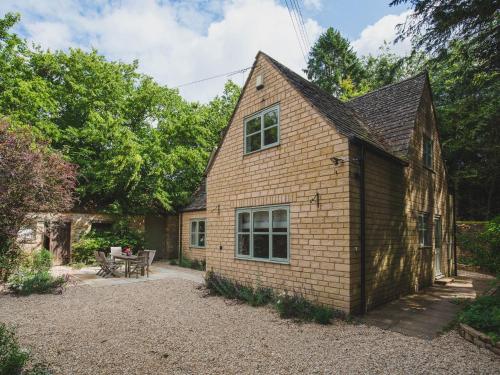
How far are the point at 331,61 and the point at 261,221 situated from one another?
Answer: 3317cm

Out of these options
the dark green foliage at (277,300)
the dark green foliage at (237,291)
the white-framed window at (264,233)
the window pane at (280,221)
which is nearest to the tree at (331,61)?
the white-framed window at (264,233)

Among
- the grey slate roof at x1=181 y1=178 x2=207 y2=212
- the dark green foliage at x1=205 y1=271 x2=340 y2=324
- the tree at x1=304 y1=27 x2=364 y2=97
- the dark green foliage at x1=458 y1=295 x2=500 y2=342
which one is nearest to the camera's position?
the dark green foliage at x1=458 y1=295 x2=500 y2=342

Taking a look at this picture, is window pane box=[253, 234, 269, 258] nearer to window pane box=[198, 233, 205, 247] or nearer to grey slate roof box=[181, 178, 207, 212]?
grey slate roof box=[181, 178, 207, 212]

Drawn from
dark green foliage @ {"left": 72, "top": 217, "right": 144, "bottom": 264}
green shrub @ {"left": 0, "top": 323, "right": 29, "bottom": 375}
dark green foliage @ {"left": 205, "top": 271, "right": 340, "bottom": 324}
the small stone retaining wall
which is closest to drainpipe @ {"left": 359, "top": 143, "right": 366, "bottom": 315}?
dark green foliage @ {"left": 205, "top": 271, "right": 340, "bottom": 324}

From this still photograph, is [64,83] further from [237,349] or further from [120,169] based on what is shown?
[237,349]

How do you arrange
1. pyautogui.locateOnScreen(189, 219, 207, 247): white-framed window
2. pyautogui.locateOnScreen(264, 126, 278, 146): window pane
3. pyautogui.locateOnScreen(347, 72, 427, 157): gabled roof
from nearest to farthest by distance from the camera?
pyautogui.locateOnScreen(264, 126, 278, 146): window pane → pyautogui.locateOnScreen(347, 72, 427, 157): gabled roof → pyautogui.locateOnScreen(189, 219, 207, 247): white-framed window

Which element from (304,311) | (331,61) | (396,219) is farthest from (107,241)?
(331,61)

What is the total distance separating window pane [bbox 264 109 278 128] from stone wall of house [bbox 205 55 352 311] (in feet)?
0.91

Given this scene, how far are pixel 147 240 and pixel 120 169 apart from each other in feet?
18.0

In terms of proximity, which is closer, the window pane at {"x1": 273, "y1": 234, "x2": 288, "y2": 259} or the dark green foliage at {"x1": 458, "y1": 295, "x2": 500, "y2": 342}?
the dark green foliage at {"x1": 458, "y1": 295, "x2": 500, "y2": 342}

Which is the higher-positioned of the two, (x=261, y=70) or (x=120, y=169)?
Answer: (x=261, y=70)

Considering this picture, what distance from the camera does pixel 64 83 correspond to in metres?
20.7

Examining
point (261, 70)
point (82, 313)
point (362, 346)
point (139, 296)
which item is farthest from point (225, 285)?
point (261, 70)

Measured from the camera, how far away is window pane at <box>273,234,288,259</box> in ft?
27.5
